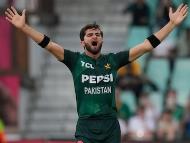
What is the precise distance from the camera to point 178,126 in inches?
746

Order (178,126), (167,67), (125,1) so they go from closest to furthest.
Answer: (178,126), (167,67), (125,1)

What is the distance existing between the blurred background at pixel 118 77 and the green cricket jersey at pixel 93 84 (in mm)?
6493

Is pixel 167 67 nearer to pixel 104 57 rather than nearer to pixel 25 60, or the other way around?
pixel 25 60

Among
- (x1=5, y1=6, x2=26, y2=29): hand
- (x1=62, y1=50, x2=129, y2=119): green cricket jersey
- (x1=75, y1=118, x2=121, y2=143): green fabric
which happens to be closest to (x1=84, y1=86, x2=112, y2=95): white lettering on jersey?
(x1=62, y1=50, x2=129, y2=119): green cricket jersey

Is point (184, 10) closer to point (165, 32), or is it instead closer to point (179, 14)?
point (179, 14)

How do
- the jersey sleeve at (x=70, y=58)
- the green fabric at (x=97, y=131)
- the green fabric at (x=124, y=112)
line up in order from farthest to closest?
the green fabric at (x=124, y=112)
the jersey sleeve at (x=70, y=58)
the green fabric at (x=97, y=131)

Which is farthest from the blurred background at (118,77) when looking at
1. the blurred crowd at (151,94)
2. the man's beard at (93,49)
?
the man's beard at (93,49)

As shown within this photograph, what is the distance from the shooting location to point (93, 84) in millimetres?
11969

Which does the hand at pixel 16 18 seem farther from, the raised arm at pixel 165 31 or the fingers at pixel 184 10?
the fingers at pixel 184 10

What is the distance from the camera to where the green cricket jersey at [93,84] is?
1195cm

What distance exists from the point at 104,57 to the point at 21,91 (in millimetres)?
9022

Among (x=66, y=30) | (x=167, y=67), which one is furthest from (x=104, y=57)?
(x=66, y=30)

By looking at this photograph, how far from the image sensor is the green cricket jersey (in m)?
11.9

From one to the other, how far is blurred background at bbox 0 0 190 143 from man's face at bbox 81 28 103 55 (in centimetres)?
666
